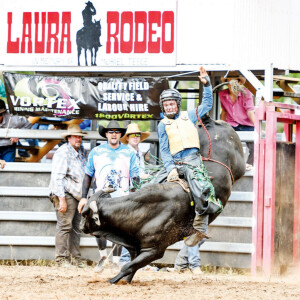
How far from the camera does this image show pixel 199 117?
9.23 meters

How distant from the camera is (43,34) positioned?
11.7m

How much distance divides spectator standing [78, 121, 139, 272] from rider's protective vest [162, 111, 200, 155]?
1592mm

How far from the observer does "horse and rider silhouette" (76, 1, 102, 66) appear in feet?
37.9

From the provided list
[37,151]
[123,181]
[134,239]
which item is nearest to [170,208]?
[134,239]

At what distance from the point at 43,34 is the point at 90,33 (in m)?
0.77

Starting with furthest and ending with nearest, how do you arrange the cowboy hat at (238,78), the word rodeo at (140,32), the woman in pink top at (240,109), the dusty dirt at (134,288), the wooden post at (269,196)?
the cowboy hat at (238,78)
the woman in pink top at (240,109)
the word rodeo at (140,32)
the wooden post at (269,196)
the dusty dirt at (134,288)

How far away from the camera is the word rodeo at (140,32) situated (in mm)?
11375

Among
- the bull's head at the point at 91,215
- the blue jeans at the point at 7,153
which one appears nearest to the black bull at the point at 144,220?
the bull's head at the point at 91,215

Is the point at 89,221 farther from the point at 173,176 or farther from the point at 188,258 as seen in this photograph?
the point at 188,258

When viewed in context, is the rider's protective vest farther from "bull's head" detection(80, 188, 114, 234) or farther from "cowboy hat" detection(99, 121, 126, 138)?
"cowboy hat" detection(99, 121, 126, 138)

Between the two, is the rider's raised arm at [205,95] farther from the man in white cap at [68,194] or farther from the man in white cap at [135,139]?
the man in white cap at [68,194]

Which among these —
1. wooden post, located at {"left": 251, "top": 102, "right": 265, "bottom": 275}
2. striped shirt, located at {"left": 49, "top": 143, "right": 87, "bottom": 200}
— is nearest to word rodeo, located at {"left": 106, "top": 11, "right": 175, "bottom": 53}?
striped shirt, located at {"left": 49, "top": 143, "right": 87, "bottom": 200}

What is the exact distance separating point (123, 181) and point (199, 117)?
1941 millimetres

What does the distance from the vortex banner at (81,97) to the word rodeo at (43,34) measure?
453mm
